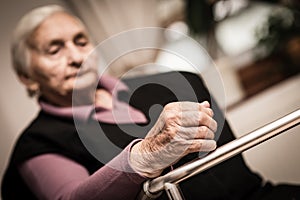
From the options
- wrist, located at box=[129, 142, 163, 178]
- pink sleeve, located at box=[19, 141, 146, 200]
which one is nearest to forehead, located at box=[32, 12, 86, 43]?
pink sleeve, located at box=[19, 141, 146, 200]

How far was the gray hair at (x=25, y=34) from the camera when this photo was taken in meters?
0.84

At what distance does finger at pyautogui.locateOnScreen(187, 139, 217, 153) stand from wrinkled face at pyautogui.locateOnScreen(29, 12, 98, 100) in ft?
1.24

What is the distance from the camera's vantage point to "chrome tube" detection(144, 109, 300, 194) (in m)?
0.51

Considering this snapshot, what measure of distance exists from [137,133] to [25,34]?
1.14 feet

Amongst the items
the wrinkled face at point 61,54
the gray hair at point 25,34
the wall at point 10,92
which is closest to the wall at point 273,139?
the wrinkled face at point 61,54

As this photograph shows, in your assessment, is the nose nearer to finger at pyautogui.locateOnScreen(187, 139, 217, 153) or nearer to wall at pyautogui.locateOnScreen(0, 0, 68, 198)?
finger at pyautogui.locateOnScreen(187, 139, 217, 153)

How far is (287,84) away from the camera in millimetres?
1461

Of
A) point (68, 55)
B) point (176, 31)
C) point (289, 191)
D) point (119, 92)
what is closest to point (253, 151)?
point (289, 191)

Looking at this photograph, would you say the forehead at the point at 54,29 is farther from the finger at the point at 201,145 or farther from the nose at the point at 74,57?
the finger at the point at 201,145

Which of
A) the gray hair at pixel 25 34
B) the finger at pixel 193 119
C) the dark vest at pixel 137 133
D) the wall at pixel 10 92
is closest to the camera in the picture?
the finger at pixel 193 119

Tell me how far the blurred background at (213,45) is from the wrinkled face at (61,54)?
426 mm

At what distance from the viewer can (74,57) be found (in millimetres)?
832

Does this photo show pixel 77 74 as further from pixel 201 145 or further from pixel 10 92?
pixel 10 92

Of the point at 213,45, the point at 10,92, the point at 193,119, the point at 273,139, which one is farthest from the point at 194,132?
the point at 213,45
